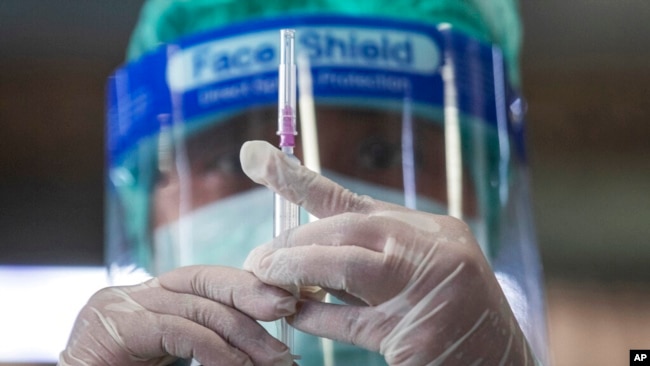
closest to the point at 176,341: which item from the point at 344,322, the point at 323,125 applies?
the point at 344,322

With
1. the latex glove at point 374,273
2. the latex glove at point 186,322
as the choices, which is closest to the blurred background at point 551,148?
the latex glove at point 186,322

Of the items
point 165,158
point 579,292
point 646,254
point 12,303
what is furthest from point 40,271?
point 646,254

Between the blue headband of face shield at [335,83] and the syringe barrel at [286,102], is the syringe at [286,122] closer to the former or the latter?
the syringe barrel at [286,102]

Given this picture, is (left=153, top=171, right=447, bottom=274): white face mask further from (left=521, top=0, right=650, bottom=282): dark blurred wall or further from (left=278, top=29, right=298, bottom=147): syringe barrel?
(left=521, top=0, right=650, bottom=282): dark blurred wall

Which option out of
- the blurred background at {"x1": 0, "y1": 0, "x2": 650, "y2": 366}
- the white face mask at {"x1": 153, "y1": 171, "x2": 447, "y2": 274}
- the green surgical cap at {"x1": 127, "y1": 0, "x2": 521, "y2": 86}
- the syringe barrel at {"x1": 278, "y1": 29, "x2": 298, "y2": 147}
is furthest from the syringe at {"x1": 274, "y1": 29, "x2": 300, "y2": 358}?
the blurred background at {"x1": 0, "y1": 0, "x2": 650, "y2": 366}

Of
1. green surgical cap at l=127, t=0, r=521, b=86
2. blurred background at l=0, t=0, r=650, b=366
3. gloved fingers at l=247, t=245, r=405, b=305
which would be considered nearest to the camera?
gloved fingers at l=247, t=245, r=405, b=305

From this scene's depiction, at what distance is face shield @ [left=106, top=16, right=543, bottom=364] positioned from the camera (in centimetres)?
96

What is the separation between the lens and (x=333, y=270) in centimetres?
68

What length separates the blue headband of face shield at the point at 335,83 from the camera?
37.9 inches

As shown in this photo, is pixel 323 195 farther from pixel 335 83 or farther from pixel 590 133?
pixel 590 133

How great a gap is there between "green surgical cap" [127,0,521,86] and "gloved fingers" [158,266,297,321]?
1.29 ft

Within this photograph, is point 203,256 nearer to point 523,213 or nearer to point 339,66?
point 339,66

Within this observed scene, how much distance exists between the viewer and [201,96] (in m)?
0.98

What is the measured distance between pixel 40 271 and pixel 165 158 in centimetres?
96
